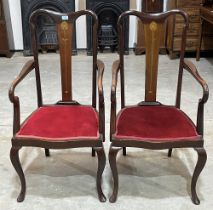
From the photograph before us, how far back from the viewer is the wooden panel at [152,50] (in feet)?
6.61

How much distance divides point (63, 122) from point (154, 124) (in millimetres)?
509

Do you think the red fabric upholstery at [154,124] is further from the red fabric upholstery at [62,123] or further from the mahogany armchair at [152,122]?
the red fabric upholstery at [62,123]

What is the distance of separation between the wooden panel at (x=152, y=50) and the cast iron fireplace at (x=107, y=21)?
2699 mm

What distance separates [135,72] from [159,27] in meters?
2.08

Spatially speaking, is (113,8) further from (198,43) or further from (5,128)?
(5,128)

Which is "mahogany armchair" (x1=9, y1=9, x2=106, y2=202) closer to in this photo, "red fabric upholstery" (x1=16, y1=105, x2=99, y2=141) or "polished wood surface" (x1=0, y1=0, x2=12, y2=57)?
"red fabric upholstery" (x1=16, y1=105, x2=99, y2=141)

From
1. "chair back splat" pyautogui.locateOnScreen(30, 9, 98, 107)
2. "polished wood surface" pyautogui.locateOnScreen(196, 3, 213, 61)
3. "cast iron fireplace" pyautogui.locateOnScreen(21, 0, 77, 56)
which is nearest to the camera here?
"chair back splat" pyautogui.locateOnScreen(30, 9, 98, 107)

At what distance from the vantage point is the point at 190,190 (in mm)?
2004


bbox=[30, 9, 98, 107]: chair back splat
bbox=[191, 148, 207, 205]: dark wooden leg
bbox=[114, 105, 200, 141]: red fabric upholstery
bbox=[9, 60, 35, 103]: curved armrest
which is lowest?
bbox=[191, 148, 207, 205]: dark wooden leg

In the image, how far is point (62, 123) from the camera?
1.89 metres

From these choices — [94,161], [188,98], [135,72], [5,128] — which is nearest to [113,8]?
[135,72]

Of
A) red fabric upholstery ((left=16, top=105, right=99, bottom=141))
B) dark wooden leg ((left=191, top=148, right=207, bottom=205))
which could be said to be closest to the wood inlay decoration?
red fabric upholstery ((left=16, top=105, right=99, bottom=141))

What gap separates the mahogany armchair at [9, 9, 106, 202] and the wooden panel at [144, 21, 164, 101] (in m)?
0.30

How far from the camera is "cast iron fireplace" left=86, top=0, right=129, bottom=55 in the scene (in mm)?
4625
